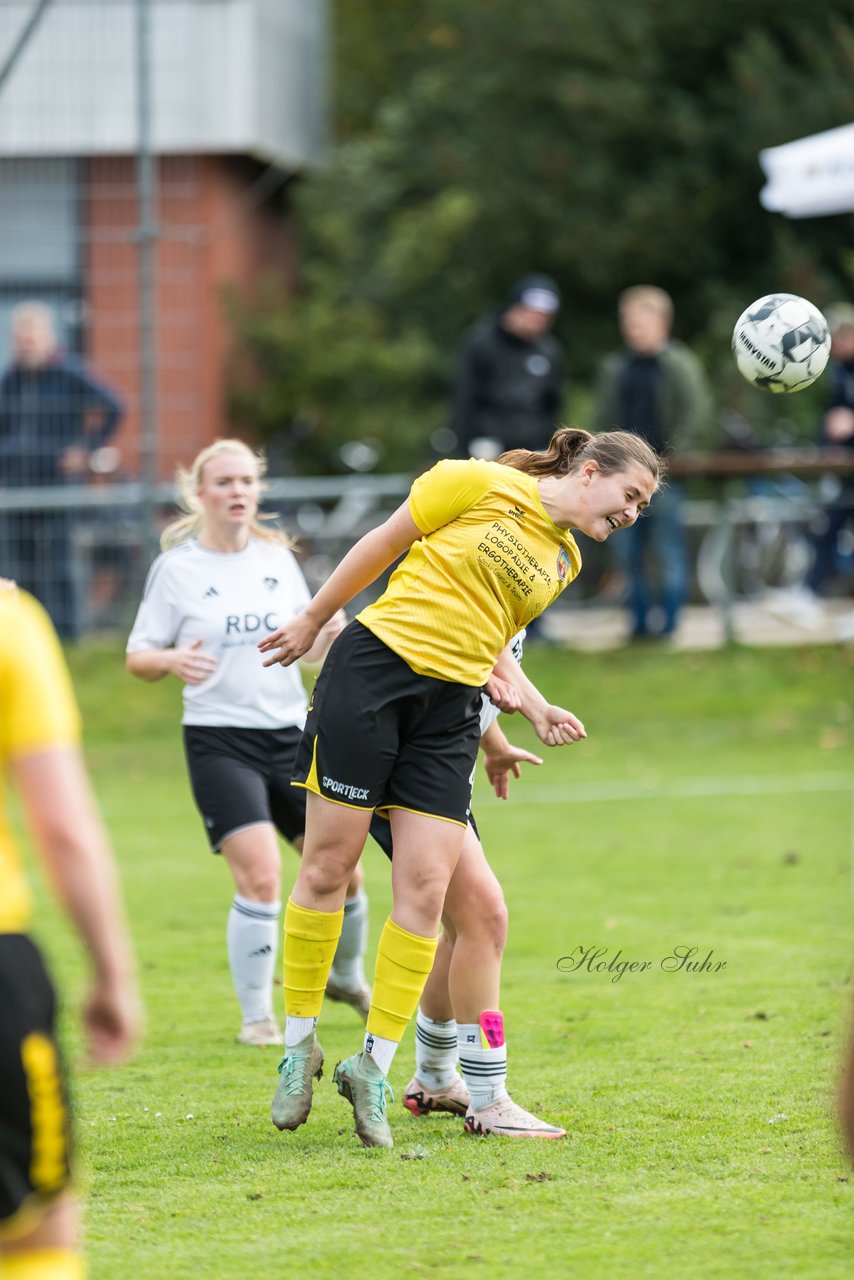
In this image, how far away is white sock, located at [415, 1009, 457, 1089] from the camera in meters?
5.50

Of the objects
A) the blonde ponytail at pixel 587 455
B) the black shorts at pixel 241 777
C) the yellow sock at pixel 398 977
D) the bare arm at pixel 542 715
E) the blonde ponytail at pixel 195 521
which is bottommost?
the yellow sock at pixel 398 977

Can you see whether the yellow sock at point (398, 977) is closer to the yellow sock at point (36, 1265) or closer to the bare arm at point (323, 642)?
the bare arm at point (323, 642)

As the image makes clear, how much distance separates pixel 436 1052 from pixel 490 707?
100 cm

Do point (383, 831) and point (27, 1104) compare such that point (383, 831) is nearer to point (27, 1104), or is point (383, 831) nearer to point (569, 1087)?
point (569, 1087)

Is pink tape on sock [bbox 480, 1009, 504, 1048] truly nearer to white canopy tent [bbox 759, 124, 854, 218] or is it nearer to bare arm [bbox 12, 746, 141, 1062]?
bare arm [bbox 12, 746, 141, 1062]

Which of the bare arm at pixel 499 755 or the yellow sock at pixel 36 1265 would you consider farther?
the bare arm at pixel 499 755

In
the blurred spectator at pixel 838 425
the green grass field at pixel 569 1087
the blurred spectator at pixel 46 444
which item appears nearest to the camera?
the green grass field at pixel 569 1087

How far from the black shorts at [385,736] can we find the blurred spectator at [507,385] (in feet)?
29.3

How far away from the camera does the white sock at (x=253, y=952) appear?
643cm

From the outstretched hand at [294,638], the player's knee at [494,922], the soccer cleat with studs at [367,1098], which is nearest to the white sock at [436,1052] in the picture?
the player's knee at [494,922]

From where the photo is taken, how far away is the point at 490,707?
17.6ft

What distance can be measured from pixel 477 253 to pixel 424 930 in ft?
68.7

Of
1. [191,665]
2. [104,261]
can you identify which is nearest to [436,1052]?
[191,665]

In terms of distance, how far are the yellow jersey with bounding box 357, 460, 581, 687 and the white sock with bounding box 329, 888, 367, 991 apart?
185cm
